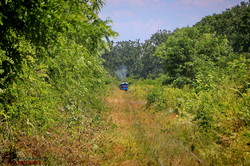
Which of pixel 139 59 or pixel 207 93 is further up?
pixel 139 59

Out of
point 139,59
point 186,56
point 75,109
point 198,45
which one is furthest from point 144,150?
point 139,59

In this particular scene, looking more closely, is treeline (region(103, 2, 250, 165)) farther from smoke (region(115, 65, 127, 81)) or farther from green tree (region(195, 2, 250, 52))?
smoke (region(115, 65, 127, 81))

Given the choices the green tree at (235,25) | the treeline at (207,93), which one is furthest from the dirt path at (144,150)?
the green tree at (235,25)

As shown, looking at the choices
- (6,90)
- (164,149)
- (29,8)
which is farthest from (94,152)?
A: (29,8)

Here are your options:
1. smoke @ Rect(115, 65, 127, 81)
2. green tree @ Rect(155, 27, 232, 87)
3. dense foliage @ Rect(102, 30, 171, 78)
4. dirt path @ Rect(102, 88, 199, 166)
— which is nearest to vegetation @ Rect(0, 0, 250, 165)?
dirt path @ Rect(102, 88, 199, 166)

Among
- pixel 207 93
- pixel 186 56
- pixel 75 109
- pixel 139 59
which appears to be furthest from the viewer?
pixel 139 59

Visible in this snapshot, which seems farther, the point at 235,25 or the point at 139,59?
the point at 139,59

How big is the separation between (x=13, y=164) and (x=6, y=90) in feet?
6.55

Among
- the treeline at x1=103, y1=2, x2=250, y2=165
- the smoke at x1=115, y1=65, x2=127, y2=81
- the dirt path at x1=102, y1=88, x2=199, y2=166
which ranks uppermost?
the smoke at x1=115, y1=65, x2=127, y2=81

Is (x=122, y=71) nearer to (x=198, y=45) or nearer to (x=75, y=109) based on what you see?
(x=198, y=45)

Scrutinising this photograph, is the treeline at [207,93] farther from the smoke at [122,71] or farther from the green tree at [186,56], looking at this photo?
the smoke at [122,71]

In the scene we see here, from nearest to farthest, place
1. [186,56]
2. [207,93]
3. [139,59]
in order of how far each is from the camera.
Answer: [207,93] < [186,56] < [139,59]

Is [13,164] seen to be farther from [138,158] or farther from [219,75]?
[219,75]

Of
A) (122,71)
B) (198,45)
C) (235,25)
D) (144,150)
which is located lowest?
(144,150)
